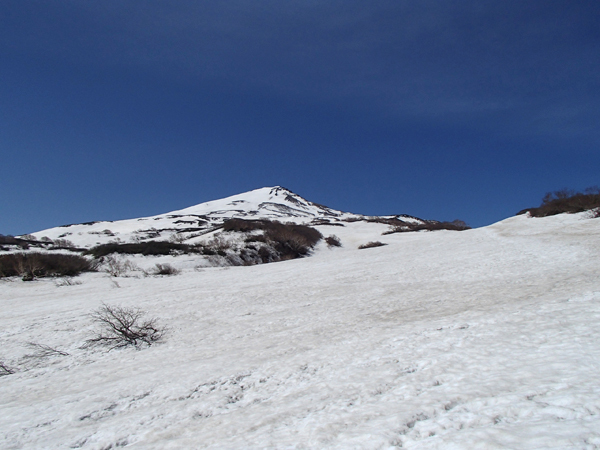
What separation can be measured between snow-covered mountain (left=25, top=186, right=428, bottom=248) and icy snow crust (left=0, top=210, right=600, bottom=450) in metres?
25.7

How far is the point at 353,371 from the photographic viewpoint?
3896 millimetres

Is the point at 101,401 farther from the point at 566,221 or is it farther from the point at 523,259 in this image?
the point at 566,221

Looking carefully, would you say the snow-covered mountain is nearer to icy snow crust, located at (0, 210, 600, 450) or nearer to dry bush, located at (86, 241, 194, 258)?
dry bush, located at (86, 241, 194, 258)

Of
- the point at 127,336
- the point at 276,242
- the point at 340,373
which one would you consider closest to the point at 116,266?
the point at 276,242

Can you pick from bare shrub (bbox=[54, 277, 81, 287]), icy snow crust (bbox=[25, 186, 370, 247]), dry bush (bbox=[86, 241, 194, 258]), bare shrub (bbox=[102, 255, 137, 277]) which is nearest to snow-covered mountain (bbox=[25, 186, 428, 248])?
icy snow crust (bbox=[25, 186, 370, 247])

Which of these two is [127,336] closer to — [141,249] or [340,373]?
[340,373]

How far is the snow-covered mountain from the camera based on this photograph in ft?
135

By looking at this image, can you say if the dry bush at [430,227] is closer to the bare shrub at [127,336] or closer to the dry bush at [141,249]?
the dry bush at [141,249]

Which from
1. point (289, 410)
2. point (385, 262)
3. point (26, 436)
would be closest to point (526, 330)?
point (289, 410)

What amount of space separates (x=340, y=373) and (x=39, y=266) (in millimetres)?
18771

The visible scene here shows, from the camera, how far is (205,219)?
2842 inches

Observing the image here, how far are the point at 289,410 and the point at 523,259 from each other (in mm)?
9702

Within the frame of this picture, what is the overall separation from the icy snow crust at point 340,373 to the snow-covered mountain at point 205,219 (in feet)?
84.3

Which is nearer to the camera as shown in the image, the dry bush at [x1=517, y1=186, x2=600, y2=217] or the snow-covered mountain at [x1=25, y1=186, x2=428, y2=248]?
the dry bush at [x1=517, y1=186, x2=600, y2=217]
